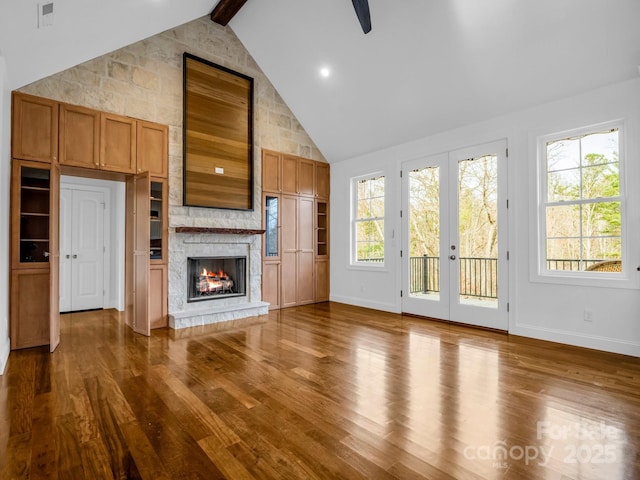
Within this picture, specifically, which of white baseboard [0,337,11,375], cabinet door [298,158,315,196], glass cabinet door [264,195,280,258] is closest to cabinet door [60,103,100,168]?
white baseboard [0,337,11,375]

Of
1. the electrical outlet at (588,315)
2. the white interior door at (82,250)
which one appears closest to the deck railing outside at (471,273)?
the electrical outlet at (588,315)

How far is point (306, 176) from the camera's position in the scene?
6797 mm

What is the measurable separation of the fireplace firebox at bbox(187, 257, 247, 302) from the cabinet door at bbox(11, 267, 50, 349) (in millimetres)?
1701

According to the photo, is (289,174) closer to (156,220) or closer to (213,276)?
(213,276)

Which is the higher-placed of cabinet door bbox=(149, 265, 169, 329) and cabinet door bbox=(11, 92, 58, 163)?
cabinet door bbox=(11, 92, 58, 163)

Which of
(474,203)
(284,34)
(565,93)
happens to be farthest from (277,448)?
(284,34)

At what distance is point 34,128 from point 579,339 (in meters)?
6.64

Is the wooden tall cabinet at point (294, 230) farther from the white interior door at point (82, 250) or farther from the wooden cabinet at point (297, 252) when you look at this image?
the white interior door at point (82, 250)

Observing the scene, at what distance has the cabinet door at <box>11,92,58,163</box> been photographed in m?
3.90

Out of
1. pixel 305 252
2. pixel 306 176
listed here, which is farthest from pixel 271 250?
pixel 306 176

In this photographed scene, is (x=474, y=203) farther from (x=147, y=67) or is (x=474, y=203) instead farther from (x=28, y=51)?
(x=28, y=51)

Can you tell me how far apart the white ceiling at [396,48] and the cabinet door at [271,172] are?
3.74ft

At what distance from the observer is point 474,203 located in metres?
4.97

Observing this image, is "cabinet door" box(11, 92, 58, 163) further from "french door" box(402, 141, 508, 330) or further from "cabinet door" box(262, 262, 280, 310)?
"french door" box(402, 141, 508, 330)
